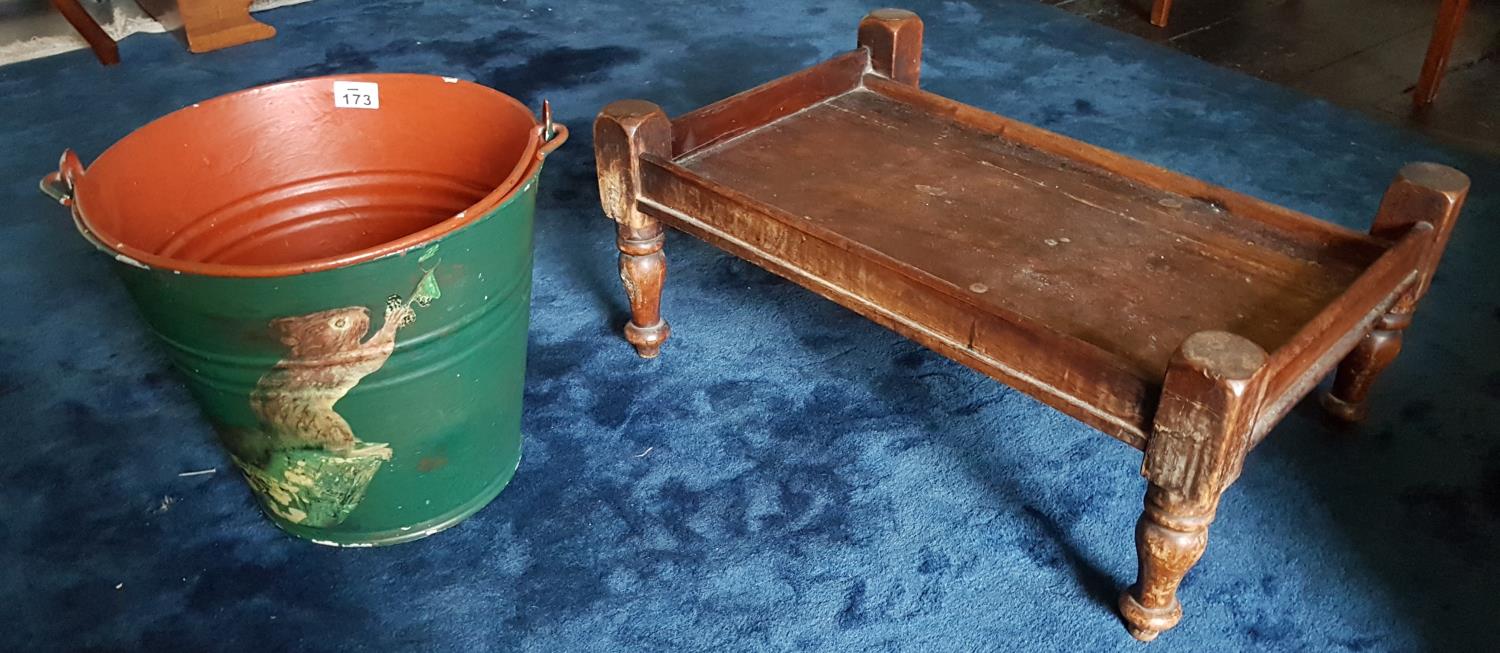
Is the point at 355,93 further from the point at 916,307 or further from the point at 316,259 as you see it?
the point at 916,307

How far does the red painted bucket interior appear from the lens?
62.1 inches

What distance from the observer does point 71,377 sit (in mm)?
2023

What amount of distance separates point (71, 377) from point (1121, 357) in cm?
175

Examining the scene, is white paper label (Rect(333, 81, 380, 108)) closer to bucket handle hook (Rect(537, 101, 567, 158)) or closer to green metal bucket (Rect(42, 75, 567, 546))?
green metal bucket (Rect(42, 75, 567, 546))

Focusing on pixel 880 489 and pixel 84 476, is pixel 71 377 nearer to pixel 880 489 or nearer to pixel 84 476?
pixel 84 476

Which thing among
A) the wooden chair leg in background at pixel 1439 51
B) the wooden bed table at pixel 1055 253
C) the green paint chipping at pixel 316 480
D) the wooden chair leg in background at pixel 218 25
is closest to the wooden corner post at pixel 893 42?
the wooden bed table at pixel 1055 253

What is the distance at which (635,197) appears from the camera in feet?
6.02

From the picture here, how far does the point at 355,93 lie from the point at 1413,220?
147 cm

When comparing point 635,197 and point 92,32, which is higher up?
point 635,197

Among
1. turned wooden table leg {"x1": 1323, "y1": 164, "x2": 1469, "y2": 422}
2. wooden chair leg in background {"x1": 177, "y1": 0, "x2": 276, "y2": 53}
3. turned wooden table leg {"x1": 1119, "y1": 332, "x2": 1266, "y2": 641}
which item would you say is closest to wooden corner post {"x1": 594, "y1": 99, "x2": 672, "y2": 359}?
turned wooden table leg {"x1": 1119, "y1": 332, "x2": 1266, "y2": 641}

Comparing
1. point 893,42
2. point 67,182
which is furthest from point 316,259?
point 893,42

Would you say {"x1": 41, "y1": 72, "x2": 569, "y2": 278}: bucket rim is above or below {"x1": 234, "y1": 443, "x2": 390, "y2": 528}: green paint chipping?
above

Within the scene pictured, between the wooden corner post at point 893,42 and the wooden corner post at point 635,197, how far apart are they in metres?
0.50

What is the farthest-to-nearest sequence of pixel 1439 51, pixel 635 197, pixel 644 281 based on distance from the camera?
pixel 1439 51
pixel 644 281
pixel 635 197
